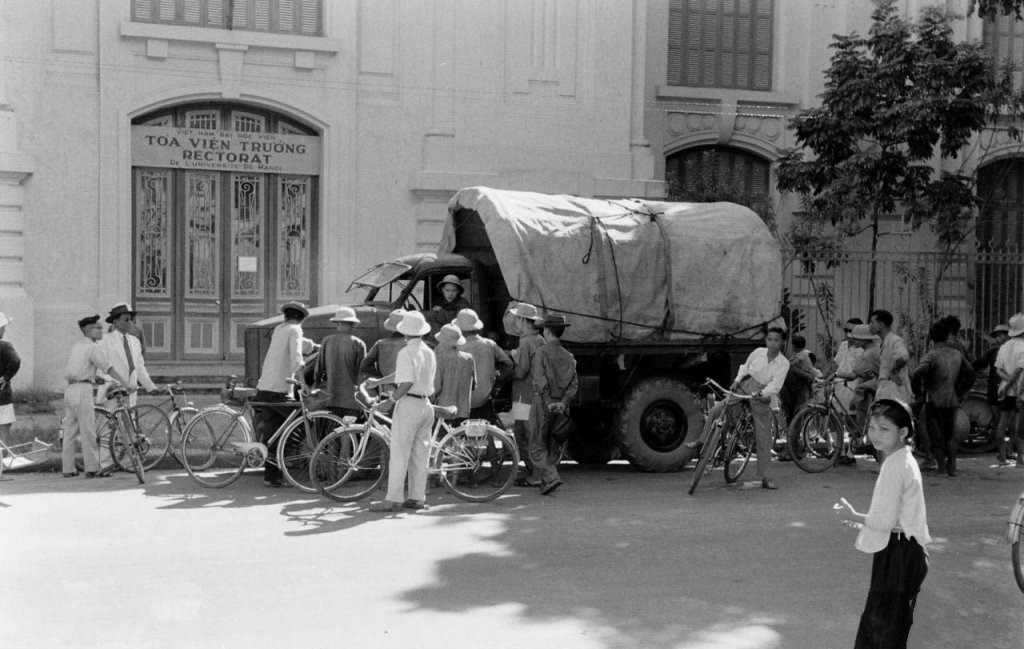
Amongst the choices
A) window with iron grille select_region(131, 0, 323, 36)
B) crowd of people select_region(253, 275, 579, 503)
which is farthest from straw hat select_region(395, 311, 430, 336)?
window with iron grille select_region(131, 0, 323, 36)

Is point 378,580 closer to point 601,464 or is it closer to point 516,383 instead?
point 516,383

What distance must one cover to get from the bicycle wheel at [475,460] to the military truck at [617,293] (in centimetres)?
188

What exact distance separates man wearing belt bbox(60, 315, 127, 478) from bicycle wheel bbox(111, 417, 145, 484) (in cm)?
19

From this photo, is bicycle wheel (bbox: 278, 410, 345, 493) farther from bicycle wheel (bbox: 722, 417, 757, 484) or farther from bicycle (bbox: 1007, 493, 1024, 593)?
bicycle (bbox: 1007, 493, 1024, 593)

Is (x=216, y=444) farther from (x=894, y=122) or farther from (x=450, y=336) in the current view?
(x=894, y=122)

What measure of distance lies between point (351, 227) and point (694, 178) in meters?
6.45

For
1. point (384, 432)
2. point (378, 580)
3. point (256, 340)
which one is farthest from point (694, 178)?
point (378, 580)

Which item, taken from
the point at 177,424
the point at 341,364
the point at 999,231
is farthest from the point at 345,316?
the point at 999,231

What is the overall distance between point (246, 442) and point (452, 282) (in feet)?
9.20

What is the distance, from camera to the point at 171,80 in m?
17.8

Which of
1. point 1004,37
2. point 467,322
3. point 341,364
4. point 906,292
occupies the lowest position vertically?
point 341,364

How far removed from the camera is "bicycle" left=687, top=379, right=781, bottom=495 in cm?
1122

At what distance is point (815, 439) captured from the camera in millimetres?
12938

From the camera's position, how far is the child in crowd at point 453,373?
1079 centimetres
